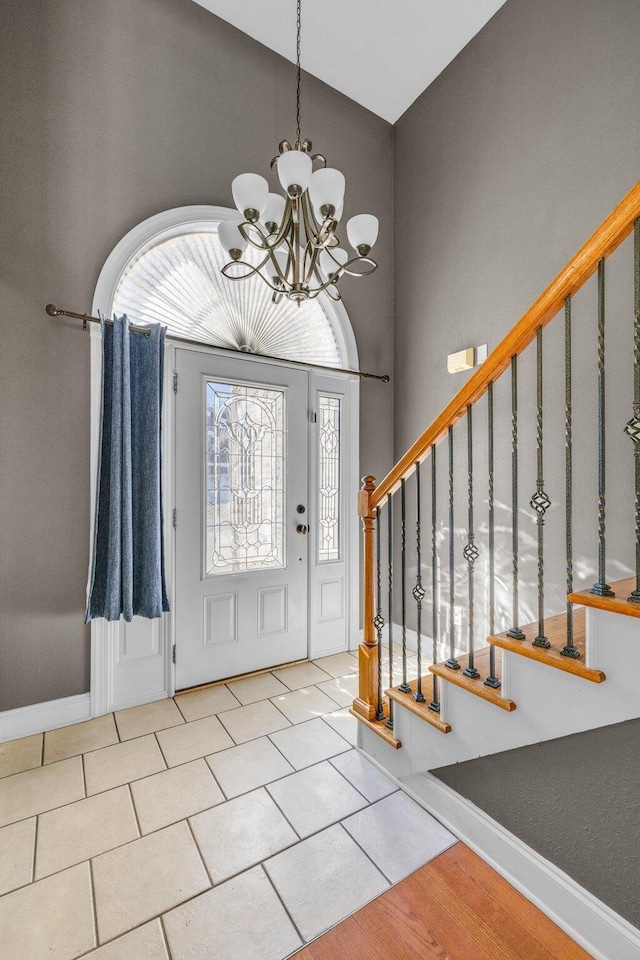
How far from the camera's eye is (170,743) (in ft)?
7.52

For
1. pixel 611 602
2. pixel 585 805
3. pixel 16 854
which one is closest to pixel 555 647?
pixel 611 602

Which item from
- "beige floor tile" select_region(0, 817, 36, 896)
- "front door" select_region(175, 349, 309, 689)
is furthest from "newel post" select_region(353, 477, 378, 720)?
"beige floor tile" select_region(0, 817, 36, 896)

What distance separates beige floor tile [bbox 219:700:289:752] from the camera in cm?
237

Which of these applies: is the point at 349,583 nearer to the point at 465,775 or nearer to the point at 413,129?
the point at 465,775

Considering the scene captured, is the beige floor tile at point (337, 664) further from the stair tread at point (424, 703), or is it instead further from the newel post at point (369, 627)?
the stair tread at point (424, 703)

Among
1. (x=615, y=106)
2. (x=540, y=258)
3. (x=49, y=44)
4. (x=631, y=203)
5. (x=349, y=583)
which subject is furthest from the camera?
(x=349, y=583)

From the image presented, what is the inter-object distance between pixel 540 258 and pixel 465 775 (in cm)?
262

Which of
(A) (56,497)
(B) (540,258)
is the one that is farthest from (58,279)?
(B) (540,258)

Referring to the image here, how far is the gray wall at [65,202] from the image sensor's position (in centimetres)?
230

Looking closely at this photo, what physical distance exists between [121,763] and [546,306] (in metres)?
2.56

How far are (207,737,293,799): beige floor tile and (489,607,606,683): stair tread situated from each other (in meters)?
1.31

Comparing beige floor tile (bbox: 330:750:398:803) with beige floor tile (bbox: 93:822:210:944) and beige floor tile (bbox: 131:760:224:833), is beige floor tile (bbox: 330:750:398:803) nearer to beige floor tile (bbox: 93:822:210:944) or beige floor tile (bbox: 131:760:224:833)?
beige floor tile (bbox: 131:760:224:833)

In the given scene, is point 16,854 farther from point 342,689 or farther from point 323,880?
point 342,689

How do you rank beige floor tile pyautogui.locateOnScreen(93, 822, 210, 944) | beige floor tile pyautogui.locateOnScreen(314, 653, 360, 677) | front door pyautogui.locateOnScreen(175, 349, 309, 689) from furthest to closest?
beige floor tile pyautogui.locateOnScreen(314, 653, 360, 677) < front door pyautogui.locateOnScreen(175, 349, 309, 689) < beige floor tile pyautogui.locateOnScreen(93, 822, 210, 944)
